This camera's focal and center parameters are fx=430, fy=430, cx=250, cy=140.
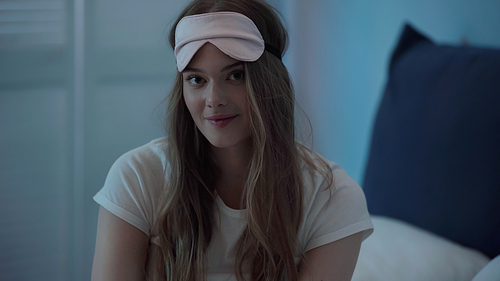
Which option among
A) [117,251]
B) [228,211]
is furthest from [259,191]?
[117,251]

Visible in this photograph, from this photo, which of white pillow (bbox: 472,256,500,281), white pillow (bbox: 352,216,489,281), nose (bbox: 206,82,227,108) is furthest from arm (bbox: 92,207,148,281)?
white pillow (bbox: 472,256,500,281)

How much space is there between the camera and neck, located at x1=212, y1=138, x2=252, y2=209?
46.0 inches

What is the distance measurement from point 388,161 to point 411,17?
700 mm

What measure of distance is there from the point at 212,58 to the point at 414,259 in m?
0.82

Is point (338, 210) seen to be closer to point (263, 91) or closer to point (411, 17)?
point (263, 91)

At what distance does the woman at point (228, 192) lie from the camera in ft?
3.28

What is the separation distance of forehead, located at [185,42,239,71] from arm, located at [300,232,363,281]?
20.3 inches

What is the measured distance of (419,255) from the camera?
49.9 inches

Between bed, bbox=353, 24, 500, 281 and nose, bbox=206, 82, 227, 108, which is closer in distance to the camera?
nose, bbox=206, 82, 227, 108

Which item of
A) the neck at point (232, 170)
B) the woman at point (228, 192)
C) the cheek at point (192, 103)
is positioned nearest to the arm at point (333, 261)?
the woman at point (228, 192)

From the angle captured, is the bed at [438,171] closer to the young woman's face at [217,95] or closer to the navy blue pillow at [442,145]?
the navy blue pillow at [442,145]

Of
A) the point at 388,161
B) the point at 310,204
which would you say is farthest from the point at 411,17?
the point at 310,204

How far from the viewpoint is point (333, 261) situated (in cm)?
107

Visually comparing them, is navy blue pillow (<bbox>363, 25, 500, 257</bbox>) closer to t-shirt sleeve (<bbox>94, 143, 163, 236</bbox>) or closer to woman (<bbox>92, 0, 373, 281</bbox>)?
woman (<bbox>92, 0, 373, 281</bbox>)
